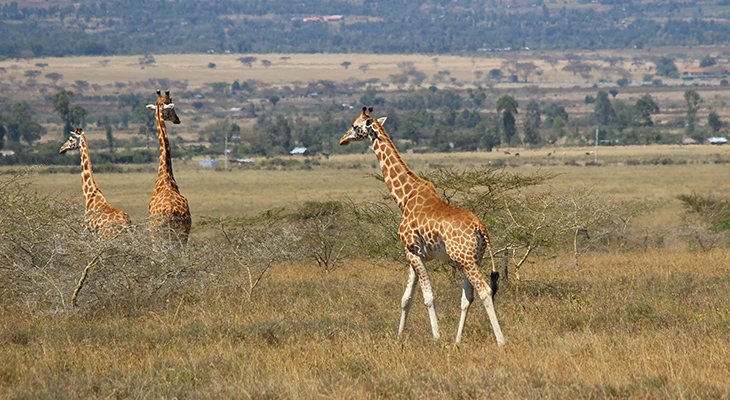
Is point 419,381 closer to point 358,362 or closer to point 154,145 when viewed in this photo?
point 358,362

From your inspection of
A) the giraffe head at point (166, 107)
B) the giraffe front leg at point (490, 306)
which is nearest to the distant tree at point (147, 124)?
the giraffe head at point (166, 107)

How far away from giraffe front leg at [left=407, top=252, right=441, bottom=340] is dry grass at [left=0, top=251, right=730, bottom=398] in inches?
7.3

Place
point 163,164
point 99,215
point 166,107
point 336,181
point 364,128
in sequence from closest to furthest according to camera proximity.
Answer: point 364,128, point 99,215, point 163,164, point 166,107, point 336,181

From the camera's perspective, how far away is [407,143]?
354 feet

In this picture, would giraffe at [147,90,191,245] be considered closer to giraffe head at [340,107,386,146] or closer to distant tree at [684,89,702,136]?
giraffe head at [340,107,386,146]

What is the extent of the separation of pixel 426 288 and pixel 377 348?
3.02 ft

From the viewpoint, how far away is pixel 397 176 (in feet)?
30.5

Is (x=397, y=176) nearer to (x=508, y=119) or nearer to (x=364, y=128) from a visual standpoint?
(x=364, y=128)

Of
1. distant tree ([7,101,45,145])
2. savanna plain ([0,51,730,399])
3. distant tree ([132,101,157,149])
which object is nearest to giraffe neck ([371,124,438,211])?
savanna plain ([0,51,730,399])

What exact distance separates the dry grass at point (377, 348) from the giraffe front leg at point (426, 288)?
0.18m

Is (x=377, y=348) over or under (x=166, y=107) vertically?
under

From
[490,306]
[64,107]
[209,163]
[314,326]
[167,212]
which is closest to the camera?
[490,306]

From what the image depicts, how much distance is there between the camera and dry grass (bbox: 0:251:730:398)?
21.0ft

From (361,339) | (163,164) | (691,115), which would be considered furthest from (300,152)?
(361,339)
